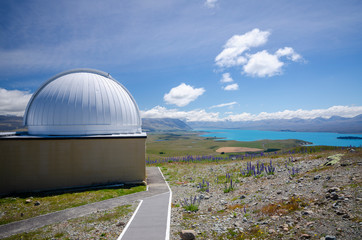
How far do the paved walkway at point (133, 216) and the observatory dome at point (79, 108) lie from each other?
6.77m

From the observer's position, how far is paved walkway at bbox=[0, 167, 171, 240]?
24.9ft

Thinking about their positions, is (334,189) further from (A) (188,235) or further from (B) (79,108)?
(B) (79,108)

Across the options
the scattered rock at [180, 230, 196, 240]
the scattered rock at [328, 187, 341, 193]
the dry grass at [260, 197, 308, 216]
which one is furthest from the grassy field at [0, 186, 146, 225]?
the scattered rock at [328, 187, 341, 193]

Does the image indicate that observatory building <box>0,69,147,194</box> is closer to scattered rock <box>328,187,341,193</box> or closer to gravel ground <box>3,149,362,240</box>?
gravel ground <box>3,149,362,240</box>

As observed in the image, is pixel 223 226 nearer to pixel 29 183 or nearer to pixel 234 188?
pixel 234 188

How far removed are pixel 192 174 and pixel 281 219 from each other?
12.1 meters

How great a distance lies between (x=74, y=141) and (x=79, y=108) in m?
3.03

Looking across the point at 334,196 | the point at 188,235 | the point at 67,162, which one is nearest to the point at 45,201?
the point at 67,162

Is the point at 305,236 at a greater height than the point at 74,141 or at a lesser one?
lesser

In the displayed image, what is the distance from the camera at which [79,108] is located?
50.8 ft

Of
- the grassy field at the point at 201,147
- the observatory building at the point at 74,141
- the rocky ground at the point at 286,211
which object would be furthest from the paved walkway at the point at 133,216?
the grassy field at the point at 201,147

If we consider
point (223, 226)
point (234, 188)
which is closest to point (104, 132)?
point (234, 188)

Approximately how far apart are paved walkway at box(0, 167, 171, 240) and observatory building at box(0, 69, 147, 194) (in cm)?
359

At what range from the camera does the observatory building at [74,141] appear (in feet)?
43.7
